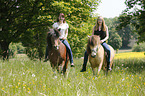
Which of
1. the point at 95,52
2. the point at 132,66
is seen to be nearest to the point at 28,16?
the point at 132,66

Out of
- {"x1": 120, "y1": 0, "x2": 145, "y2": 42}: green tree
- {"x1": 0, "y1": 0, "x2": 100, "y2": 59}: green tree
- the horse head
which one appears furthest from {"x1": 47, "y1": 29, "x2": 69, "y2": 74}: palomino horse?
{"x1": 120, "y1": 0, "x2": 145, "y2": 42}: green tree

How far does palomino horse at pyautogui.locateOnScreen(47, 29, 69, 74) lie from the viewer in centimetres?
550

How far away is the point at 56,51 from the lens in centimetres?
568

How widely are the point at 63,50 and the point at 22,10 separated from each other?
801 cm

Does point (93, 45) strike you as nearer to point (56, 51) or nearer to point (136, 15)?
point (56, 51)

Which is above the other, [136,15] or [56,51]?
[136,15]

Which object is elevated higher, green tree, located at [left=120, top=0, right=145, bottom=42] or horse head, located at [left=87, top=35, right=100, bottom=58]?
green tree, located at [left=120, top=0, right=145, bottom=42]

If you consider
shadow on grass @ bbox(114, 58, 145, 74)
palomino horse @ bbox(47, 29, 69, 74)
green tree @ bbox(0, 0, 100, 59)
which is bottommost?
shadow on grass @ bbox(114, 58, 145, 74)

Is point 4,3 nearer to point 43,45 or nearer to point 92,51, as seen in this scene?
point 43,45

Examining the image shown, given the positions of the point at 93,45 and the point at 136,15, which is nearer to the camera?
the point at 93,45

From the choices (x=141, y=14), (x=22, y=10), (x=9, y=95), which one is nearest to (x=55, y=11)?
(x=22, y=10)

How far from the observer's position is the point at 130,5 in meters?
13.0

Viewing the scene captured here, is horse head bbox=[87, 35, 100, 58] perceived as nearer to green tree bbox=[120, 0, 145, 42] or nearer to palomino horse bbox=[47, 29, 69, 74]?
palomino horse bbox=[47, 29, 69, 74]

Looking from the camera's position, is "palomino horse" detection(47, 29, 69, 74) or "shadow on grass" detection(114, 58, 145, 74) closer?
"palomino horse" detection(47, 29, 69, 74)
